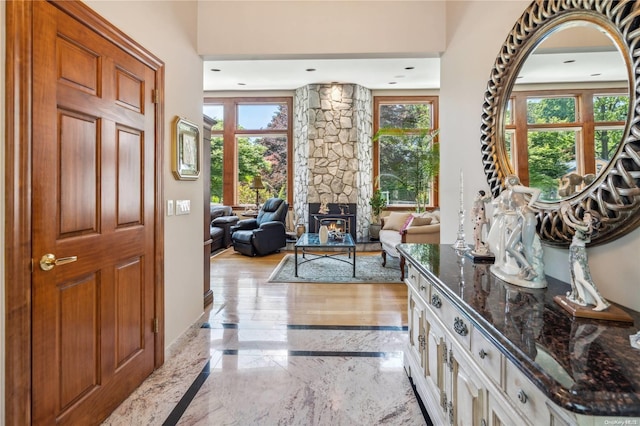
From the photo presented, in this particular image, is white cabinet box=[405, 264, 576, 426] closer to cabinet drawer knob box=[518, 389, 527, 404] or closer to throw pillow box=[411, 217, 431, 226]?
cabinet drawer knob box=[518, 389, 527, 404]

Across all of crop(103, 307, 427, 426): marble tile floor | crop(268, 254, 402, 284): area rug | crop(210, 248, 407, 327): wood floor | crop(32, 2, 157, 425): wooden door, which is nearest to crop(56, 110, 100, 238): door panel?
crop(32, 2, 157, 425): wooden door

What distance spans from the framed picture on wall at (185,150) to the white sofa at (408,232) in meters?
2.77

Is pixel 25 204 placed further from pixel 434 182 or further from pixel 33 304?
pixel 434 182

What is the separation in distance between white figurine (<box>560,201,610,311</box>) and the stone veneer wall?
606cm

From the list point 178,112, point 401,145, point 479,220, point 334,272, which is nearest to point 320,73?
point 401,145

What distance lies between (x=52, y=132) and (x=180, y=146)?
109cm

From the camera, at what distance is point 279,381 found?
84.6 inches

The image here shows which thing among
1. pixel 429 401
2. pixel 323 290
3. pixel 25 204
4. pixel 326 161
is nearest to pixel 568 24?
pixel 429 401

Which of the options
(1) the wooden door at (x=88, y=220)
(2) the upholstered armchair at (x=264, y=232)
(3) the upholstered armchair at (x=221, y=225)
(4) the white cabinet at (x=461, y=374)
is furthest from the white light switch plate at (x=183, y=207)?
(3) the upholstered armchair at (x=221, y=225)

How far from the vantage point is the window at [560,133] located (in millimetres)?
1182

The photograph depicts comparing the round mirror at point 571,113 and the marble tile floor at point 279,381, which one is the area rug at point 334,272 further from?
the round mirror at point 571,113

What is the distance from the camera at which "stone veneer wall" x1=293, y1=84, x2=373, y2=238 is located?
696cm

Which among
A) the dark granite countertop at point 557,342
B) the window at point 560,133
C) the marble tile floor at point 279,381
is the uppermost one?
the window at point 560,133

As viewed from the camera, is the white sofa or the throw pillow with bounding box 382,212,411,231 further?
the throw pillow with bounding box 382,212,411,231
